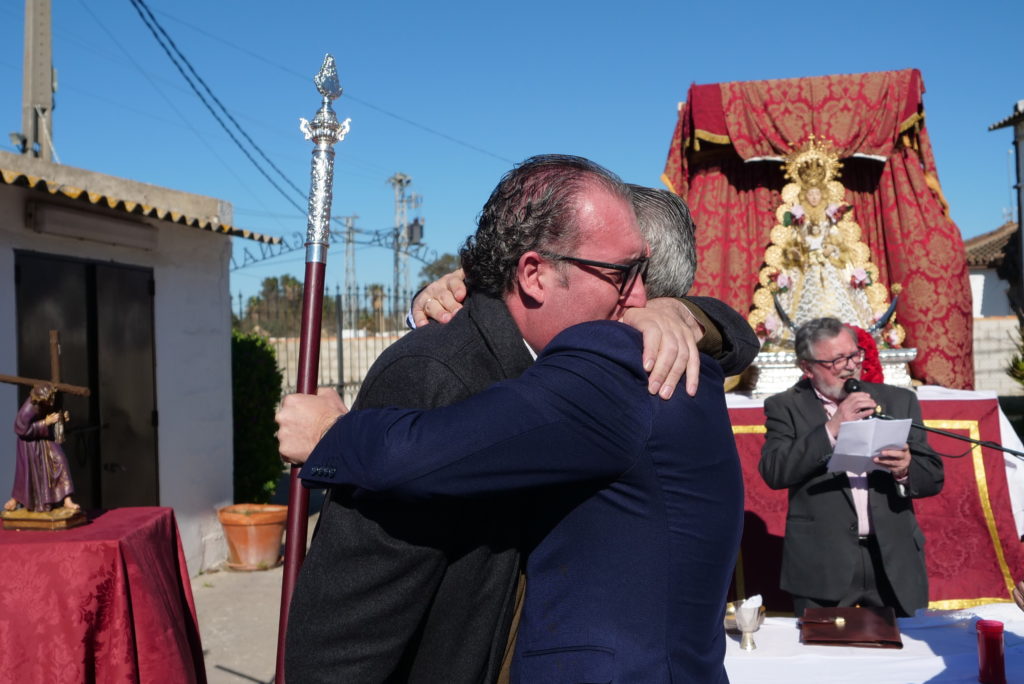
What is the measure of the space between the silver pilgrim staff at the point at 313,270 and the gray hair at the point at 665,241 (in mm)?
638

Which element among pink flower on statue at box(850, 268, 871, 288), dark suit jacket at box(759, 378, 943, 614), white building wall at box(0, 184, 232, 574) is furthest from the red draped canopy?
white building wall at box(0, 184, 232, 574)

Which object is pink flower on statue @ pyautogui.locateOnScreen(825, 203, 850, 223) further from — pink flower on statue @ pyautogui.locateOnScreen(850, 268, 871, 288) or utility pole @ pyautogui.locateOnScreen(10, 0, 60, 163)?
utility pole @ pyautogui.locateOnScreen(10, 0, 60, 163)

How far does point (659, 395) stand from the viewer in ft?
4.17

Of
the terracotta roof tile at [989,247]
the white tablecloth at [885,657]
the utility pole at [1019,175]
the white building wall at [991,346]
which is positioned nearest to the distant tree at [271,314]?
the white tablecloth at [885,657]

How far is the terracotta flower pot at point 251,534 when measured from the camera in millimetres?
6621

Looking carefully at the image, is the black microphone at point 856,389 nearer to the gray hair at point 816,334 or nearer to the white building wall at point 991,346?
the gray hair at point 816,334

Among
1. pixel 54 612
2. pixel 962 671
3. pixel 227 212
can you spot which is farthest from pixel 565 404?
pixel 227 212

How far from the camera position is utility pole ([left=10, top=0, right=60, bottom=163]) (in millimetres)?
7199

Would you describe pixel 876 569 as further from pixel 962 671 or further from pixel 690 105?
pixel 690 105

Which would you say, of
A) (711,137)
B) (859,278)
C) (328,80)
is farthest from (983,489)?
(328,80)

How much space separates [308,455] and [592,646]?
1.71ft

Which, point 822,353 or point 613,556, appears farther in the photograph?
point 822,353

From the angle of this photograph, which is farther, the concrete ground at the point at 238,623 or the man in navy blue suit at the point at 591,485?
the concrete ground at the point at 238,623

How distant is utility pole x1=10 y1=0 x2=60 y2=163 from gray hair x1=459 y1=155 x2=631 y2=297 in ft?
23.3
